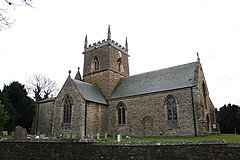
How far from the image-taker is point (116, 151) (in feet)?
34.8

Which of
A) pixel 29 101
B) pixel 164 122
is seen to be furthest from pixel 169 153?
pixel 29 101

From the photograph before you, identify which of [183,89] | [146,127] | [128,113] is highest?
[183,89]

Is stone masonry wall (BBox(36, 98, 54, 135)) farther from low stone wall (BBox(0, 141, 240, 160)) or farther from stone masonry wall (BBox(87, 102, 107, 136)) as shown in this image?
low stone wall (BBox(0, 141, 240, 160))

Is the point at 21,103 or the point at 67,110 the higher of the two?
the point at 21,103

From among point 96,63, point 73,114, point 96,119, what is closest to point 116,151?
point 96,119

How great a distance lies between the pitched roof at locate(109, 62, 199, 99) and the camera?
2170 centimetres

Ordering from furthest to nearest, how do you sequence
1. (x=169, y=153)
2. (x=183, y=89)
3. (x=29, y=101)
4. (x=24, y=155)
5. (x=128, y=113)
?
(x=29, y=101) → (x=128, y=113) → (x=183, y=89) → (x=24, y=155) → (x=169, y=153)

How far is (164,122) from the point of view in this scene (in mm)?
21078

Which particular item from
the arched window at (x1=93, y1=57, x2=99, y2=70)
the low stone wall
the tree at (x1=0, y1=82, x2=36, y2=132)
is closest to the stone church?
the arched window at (x1=93, y1=57, x2=99, y2=70)

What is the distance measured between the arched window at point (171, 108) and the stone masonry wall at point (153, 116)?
1.17ft

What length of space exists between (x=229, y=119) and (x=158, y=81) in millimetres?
20420

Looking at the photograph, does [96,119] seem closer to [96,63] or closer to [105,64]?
[105,64]

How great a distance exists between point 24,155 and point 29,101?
2258 cm

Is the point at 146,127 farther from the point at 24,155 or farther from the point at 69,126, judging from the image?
the point at 24,155
